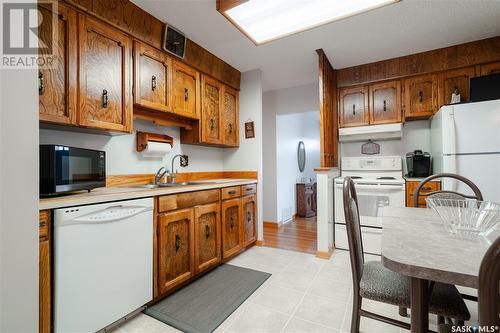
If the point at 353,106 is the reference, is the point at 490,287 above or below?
below

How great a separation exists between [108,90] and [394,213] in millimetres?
2199

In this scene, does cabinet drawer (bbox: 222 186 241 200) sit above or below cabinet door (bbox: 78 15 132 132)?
below

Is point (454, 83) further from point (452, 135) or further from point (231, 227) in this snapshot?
point (231, 227)

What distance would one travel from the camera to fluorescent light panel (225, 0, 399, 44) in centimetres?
190

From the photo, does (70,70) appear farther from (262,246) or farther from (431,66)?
(431,66)

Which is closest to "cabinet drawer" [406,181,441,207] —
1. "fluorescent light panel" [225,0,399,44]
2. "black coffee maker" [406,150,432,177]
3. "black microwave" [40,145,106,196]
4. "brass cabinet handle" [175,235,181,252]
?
"black coffee maker" [406,150,432,177]

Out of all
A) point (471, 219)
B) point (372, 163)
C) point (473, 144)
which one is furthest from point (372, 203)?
point (471, 219)

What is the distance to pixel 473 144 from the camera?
2277 millimetres

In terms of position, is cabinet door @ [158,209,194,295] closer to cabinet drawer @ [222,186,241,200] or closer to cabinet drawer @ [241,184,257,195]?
cabinet drawer @ [222,186,241,200]

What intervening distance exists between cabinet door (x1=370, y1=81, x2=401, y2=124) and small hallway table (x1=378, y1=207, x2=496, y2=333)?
2.54 metres

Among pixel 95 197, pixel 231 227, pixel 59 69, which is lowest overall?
pixel 231 227

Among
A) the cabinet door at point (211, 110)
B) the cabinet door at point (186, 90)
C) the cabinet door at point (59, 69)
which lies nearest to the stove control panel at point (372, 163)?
the cabinet door at point (211, 110)

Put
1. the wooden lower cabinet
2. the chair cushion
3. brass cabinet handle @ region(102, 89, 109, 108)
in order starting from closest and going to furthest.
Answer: the chair cushion
the wooden lower cabinet
brass cabinet handle @ region(102, 89, 109, 108)

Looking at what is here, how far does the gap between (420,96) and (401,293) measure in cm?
286
